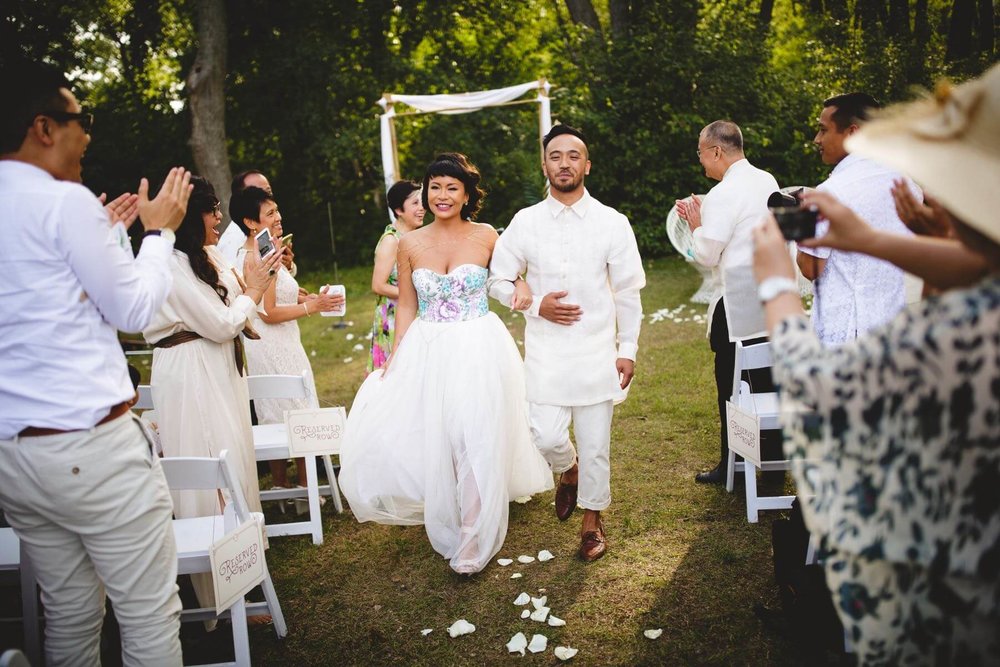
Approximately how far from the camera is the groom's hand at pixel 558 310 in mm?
4039

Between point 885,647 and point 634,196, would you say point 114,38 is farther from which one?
point 885,647

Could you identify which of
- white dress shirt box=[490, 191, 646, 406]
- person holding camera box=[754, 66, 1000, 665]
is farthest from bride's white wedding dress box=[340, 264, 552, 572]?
person holding camera box=[754, 66, 1000, 665]

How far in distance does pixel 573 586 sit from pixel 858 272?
2077 millimetres

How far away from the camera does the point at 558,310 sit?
13.3 feet

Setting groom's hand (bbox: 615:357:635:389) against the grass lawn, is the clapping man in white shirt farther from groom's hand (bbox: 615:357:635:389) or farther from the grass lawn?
groom's hand (bbox: 615:357:635:389)

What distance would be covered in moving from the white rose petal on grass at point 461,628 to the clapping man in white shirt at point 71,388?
1.37 meters

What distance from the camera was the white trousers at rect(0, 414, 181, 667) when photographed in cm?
230

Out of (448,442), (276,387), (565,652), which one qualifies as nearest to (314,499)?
(276,387)

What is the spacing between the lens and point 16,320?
2.23m

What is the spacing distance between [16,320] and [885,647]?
2577mm

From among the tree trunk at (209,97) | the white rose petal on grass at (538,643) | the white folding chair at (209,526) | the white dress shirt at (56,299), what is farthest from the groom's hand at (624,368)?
the tree trunk at (209,97)

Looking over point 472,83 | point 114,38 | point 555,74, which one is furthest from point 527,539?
point 114,38

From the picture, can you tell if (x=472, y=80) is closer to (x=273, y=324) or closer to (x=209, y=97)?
(x=209, y=97)

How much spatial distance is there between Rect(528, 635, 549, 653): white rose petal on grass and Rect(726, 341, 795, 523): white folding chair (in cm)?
Result: 161
